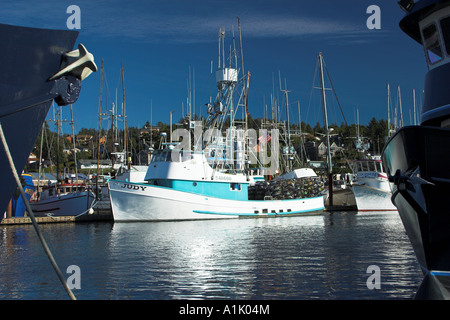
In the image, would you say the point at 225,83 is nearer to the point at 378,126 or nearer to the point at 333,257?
the point at 333,257

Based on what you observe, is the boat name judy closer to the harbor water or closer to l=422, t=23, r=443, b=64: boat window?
the harbor water

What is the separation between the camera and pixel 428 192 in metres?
8.16

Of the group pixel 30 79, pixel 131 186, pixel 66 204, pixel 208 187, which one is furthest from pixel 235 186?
pixel 30 79

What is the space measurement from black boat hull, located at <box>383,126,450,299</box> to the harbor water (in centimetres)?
95

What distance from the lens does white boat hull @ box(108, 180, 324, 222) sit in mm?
27203

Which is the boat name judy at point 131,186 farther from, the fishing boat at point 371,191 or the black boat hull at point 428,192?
the black boat hull at point 428,192

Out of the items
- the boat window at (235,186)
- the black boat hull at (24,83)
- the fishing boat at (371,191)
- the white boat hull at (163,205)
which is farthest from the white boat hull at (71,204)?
the black boat hull at (24,83)

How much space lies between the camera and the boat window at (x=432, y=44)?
9.34m

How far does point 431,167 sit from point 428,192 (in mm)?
455

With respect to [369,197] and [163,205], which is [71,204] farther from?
[369,197]

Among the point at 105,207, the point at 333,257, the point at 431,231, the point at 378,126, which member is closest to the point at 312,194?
the point at 105,207

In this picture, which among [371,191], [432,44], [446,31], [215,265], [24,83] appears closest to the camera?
[24,83]

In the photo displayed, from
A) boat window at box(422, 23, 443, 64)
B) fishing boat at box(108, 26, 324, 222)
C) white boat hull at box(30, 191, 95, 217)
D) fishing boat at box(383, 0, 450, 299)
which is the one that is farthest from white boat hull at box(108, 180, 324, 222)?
boat window at box(422, 23, 443, 64)
